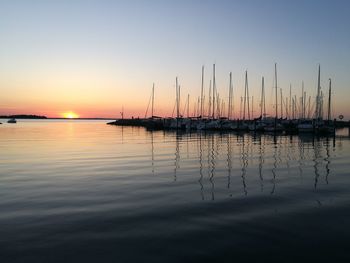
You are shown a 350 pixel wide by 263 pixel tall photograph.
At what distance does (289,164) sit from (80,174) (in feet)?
49.8

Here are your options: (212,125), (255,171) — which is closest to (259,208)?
(255,171)

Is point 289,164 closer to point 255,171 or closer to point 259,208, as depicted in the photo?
point 255,171

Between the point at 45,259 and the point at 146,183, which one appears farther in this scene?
the point at 146,183

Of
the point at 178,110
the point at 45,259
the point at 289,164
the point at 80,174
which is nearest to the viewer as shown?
the point at 45,259

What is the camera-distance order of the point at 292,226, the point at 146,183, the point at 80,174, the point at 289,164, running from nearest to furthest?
the point at 292,226 → the point at 146,183 → the point at 80,174 → the point at 289,164

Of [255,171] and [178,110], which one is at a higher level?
[178,110]

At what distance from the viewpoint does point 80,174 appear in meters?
21.6

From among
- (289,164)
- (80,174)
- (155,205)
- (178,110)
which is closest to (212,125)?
(178,110)

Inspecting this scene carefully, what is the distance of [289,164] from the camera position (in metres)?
26.5

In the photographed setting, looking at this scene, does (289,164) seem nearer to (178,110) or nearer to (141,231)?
(141,231)

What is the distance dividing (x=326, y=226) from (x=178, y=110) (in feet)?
319

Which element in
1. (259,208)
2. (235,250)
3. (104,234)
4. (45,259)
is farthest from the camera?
(259,208)

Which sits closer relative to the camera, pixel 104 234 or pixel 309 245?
pixel 309 245

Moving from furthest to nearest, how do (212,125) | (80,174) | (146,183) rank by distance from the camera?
(212,125)
(80,174)
(146,183)
